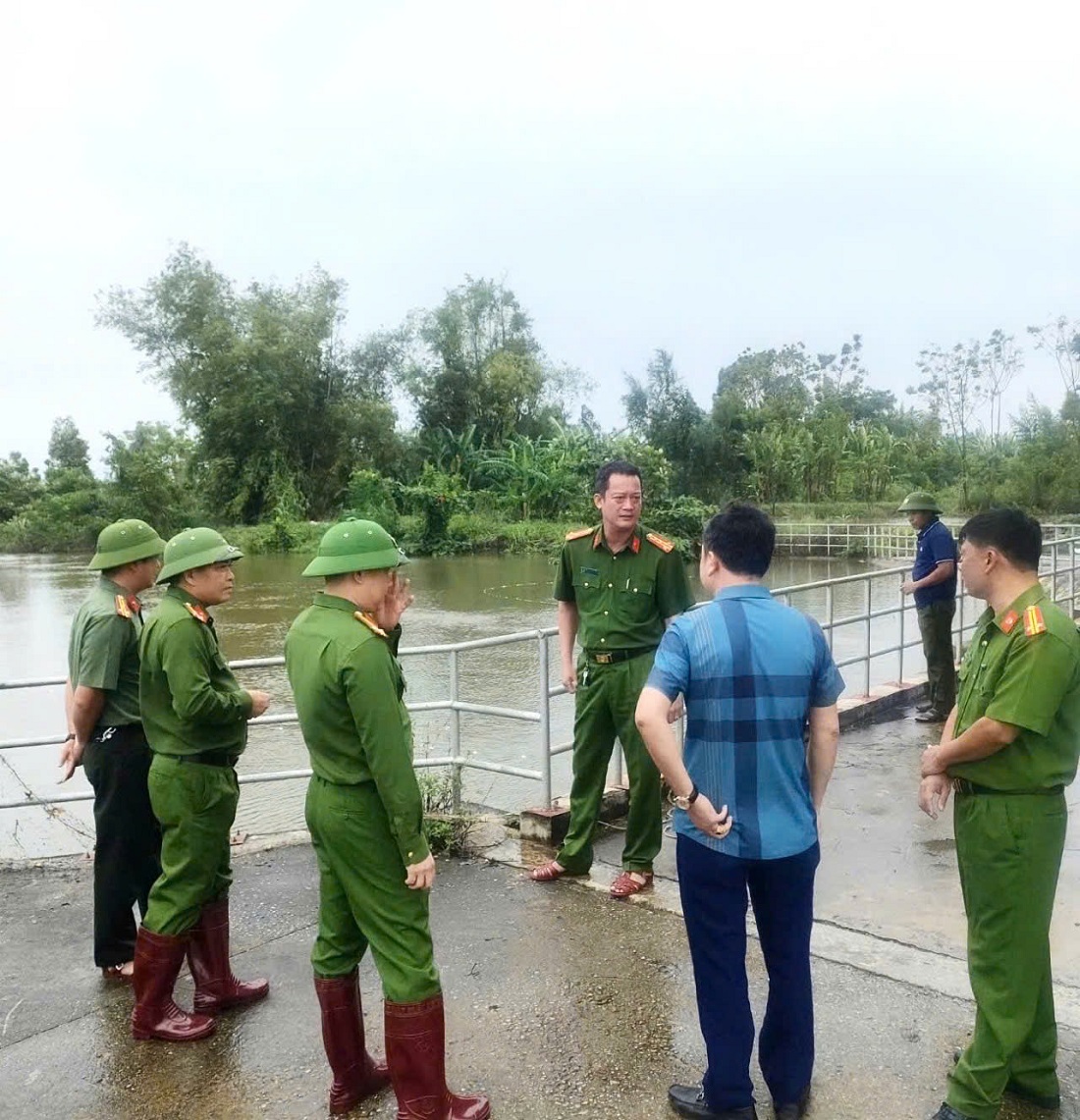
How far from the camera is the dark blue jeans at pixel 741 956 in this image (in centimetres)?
249

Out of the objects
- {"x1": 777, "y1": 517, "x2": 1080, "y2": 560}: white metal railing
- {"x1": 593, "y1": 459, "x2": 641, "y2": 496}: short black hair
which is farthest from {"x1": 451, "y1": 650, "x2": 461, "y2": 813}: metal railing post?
{"x1": 777, "y1": 517, "x2": 1080, "y2": 560}: white metal railing

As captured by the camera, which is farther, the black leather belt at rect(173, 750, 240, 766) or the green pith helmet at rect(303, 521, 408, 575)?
the black leather belt at rect(173, 750, 240, 766)

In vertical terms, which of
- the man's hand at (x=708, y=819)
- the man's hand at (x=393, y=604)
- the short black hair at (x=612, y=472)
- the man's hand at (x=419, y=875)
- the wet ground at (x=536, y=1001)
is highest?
the short black hair at (x=612, y=472)

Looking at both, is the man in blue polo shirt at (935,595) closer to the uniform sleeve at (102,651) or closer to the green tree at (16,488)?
the uniform sleeve at (102,651)

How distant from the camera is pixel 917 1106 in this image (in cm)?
262

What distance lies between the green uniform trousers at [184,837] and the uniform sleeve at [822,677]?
74.1 inches

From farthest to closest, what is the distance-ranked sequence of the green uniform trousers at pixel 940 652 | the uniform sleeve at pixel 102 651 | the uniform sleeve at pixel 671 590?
the green uniform trousers at pixel 940 652, the uniform sleeve at pixel 671 590, the uniform sleeve at pixel 102 651

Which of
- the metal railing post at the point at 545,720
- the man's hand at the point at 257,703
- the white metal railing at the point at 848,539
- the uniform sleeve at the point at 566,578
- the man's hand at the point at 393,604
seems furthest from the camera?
the white metal railing at the point at 848,539

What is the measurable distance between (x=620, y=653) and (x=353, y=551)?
1.70 meters

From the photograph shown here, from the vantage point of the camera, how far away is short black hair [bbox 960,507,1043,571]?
257cm

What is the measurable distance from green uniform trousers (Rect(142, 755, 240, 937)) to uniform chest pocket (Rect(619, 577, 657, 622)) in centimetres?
170

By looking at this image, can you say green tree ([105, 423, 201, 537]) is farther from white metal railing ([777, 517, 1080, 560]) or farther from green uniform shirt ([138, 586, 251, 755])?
green uniform shirt ([138, 586, 251, 755])

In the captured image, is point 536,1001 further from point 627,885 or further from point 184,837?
point 184,837

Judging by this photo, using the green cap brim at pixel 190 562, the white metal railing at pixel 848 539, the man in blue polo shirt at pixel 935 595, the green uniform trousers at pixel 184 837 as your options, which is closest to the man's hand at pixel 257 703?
the green uniform trousers at pixel 184 837
